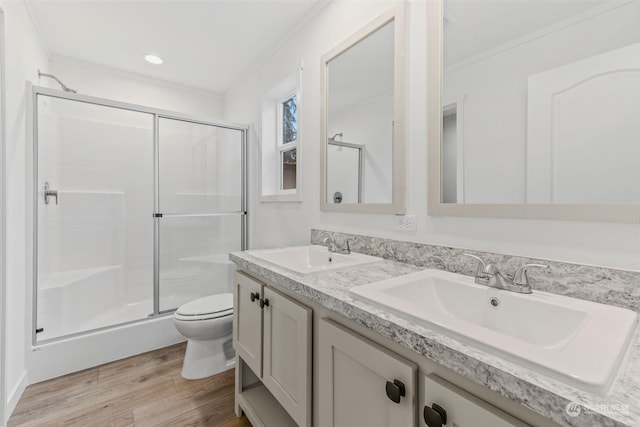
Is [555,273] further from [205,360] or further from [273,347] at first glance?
[205,360]

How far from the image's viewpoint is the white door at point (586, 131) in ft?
2.58

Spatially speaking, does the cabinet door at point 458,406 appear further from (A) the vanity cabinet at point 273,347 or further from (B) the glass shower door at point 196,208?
(B) the glass shower door at point 196,208

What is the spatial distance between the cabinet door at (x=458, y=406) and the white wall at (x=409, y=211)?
0.63 metres

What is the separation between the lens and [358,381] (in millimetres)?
767

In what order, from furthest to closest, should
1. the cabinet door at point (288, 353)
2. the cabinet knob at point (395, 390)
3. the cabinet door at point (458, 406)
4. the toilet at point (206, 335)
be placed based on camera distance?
the toilet at point (206, 335)
the cabinet door at point (288, 353)
the cabinet knob at point (395, 390)
the cabinet door at point (458, 406)

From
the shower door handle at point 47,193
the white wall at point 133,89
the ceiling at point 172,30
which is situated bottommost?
the shower door handle at point 47,193

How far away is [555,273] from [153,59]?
10.7 ft

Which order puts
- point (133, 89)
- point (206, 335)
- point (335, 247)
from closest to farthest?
1. point (335, 247)
2. point (206, 335)
3. point (133, 89)

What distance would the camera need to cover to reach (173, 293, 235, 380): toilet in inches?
72.2

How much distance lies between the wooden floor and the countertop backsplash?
1289 mm

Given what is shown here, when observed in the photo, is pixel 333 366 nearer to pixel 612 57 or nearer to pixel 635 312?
pixel 635 312

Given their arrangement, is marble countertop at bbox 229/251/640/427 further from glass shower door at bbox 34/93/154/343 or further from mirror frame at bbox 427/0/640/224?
glass shower door at bbox 34/93/154/343

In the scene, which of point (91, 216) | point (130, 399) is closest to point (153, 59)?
point (91, 216)

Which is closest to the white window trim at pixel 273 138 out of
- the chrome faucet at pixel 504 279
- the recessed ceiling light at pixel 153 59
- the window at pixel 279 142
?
the window at pixel 279 142
